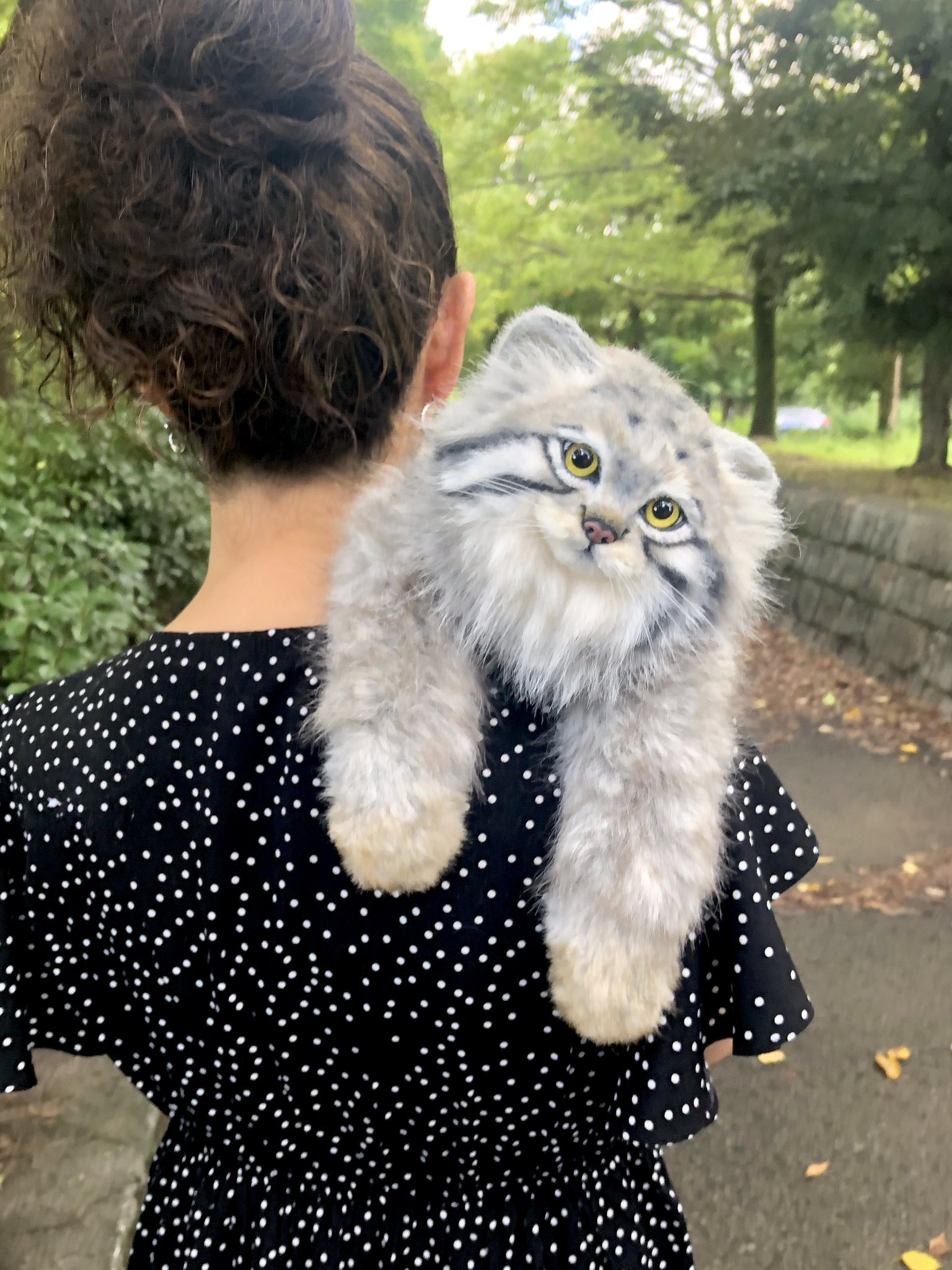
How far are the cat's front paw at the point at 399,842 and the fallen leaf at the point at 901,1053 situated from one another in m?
3.00

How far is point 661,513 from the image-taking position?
93 cm

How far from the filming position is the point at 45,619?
3025 millimetres

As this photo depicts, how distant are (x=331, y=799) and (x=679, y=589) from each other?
1.31ft

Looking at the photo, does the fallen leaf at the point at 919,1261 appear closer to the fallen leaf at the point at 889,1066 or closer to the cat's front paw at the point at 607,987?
the fallen leaf at the point at 889,1066

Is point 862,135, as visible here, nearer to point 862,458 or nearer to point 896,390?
point 896,390

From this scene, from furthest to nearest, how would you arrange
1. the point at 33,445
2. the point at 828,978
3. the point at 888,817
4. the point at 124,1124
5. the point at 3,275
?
the point at 888,817 < the point at 33,445 < the point at 828,978 < the point at 124,1124 < the point at 3,275

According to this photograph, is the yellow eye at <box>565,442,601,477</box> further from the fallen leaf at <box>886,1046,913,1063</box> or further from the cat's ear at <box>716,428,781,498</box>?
the fallen leaf at <box>886,1046,913,1063</box>

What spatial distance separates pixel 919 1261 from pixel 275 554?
8.76 feet

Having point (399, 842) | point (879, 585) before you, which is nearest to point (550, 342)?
point (399, 842)

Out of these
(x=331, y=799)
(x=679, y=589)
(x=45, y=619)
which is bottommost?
(x=45, y=619)

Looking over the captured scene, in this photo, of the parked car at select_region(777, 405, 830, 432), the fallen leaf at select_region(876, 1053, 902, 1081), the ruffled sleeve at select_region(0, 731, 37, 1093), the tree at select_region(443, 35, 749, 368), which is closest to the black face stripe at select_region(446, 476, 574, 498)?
the ruffled sleeve at select_region(0, 731, 37, 1093)

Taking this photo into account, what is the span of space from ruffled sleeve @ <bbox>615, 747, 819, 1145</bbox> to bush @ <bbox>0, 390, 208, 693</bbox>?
1.60m

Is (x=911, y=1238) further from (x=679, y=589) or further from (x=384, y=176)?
(x=384, y=176)

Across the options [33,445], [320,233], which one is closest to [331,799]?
[320,233]
